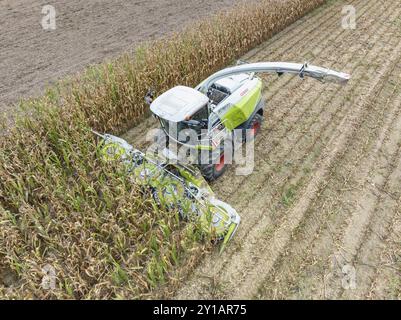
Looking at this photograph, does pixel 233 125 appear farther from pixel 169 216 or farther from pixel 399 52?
pixel 399 52

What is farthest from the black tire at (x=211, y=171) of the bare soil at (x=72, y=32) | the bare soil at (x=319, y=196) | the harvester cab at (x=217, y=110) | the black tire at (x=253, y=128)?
the bare soil at (x=72, y=32)

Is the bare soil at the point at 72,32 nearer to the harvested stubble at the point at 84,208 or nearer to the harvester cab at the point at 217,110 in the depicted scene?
the harvested stubble at the point at 84,208

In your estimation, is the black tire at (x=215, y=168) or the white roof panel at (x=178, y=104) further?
the black tire at (x=215, y=168)

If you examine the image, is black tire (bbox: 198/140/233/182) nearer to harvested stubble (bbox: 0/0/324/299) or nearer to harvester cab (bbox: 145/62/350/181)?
harvester cab (bbox: 145/62/350/181)

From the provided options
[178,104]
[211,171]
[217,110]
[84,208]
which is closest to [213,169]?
[211,171]

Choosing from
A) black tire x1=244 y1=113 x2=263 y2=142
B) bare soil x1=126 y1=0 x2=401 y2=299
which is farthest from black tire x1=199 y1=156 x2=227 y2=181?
black tire x1=244 y1=113 x2=263 y2=142
